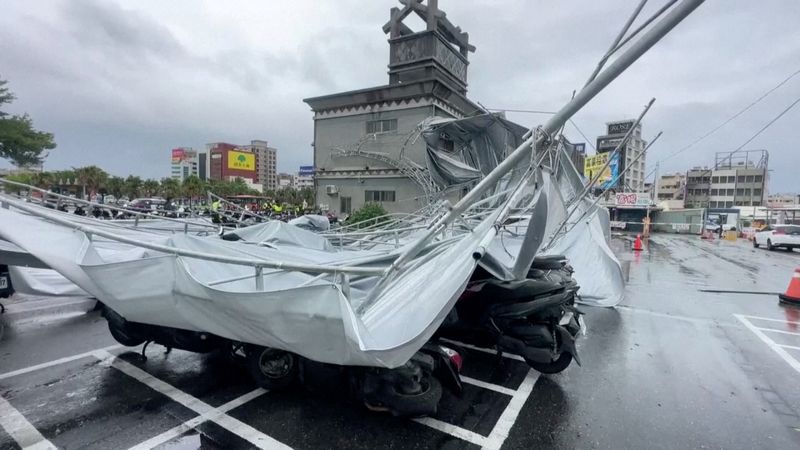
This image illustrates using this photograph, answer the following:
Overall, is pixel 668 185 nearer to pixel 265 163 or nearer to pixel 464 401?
pixel 464 401

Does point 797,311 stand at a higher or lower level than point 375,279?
lower

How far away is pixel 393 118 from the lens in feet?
74.7

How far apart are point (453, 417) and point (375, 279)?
4.86 ft

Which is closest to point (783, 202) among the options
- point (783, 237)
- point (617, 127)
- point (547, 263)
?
point (617, 127)

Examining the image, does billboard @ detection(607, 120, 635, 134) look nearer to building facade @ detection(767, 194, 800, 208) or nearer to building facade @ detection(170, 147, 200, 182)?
building facade @ detection(767, 194, 800, 208)

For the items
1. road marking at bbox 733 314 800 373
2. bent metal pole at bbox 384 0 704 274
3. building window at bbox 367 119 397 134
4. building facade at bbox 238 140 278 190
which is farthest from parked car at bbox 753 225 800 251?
building facade at bbox 238 140 278 190

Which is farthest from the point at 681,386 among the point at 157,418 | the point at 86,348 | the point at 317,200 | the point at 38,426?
the point at 317,200

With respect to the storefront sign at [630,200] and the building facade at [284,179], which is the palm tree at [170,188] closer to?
the storefront sign at [630,200]

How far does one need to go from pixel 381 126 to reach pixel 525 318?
68.2 feet

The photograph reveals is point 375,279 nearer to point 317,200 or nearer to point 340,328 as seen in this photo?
point 340,328

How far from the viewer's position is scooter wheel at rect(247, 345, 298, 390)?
3.59 metres

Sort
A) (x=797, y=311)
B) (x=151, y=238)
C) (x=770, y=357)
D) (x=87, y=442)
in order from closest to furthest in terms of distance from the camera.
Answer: (x=87, y=442), (x=151, y=238), (x=770, y=357), (x=797, y=311)

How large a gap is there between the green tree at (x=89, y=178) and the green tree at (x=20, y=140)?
27.6 metres

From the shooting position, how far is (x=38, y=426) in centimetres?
300
